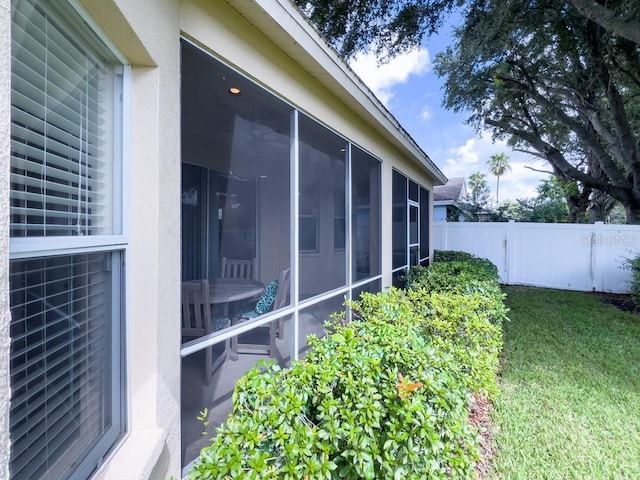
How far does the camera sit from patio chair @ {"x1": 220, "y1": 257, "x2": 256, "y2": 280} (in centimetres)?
313

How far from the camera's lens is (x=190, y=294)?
2535 mm

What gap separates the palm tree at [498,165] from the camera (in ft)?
120

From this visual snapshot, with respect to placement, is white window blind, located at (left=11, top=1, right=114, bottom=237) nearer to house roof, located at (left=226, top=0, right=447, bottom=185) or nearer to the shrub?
the shrub

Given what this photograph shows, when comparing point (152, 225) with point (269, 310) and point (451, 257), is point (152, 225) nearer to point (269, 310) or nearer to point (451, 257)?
point (269, 310)

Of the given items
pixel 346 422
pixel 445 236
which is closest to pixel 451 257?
pixel 445 236

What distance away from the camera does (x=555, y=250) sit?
10.4 metres

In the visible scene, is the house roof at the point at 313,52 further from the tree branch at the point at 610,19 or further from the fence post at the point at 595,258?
the fence post at the point at 595,258

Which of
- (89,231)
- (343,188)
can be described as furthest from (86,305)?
(343,188)

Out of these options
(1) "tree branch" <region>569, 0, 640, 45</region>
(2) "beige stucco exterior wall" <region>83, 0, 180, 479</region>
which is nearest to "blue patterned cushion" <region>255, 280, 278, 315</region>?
(2) "beige stucco exterior wall" <region>83, 0, 180, 479</region>

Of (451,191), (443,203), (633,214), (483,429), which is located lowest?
(483,429)

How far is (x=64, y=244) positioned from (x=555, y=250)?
40.8 ft

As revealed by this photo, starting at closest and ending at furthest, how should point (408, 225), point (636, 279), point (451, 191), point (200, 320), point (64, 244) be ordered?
1. point (64, 244)
2. point (200, 320)
3. point (408, 225)
4. point (636, 279)
5. point (451, 191)

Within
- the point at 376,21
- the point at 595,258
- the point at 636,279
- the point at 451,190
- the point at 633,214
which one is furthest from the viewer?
the point at 451,190

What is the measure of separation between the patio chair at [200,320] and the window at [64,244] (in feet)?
2.35
